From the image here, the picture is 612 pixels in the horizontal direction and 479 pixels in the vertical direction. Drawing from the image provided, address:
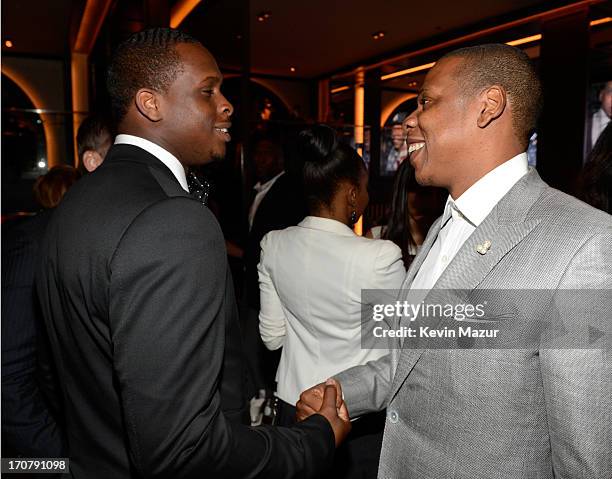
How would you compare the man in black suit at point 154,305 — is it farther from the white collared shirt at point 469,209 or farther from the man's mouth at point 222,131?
the white collared shirt at point 469,209

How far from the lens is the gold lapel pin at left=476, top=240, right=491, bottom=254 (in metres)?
1.19

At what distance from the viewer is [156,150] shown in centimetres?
123

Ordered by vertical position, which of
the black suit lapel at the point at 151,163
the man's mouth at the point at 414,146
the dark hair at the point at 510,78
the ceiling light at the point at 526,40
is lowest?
the black suit lapel at the point at 151,163

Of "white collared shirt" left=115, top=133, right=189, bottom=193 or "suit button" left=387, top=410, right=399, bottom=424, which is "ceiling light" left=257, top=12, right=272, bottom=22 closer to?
"white collared shirt" left=115, top=133, right=189, bottom=193

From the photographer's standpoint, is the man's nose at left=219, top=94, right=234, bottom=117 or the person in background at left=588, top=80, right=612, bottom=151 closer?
the man's nose at left=219, top=94, right=234, bottom=117

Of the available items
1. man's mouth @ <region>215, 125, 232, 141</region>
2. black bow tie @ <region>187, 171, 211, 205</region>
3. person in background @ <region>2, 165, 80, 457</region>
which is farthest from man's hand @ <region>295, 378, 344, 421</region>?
person in background @ <region>2, 165, 80, 457</region>

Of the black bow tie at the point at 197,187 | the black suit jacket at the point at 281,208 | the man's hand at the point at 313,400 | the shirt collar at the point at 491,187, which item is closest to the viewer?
the shirt collar at the point at 491,187

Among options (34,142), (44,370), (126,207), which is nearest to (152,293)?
(126,207)

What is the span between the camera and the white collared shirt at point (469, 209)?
1323 millimetres

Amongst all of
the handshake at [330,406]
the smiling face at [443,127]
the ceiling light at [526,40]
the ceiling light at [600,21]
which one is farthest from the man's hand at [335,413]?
the ceiling light at [526,40]

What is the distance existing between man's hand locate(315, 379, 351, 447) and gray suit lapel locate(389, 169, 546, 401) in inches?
9.5

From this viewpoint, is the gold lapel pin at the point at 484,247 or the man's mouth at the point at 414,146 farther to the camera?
the man's mouth at the point at 414,146

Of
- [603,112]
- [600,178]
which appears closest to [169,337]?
[600,178]

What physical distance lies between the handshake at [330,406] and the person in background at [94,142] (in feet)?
5.02
